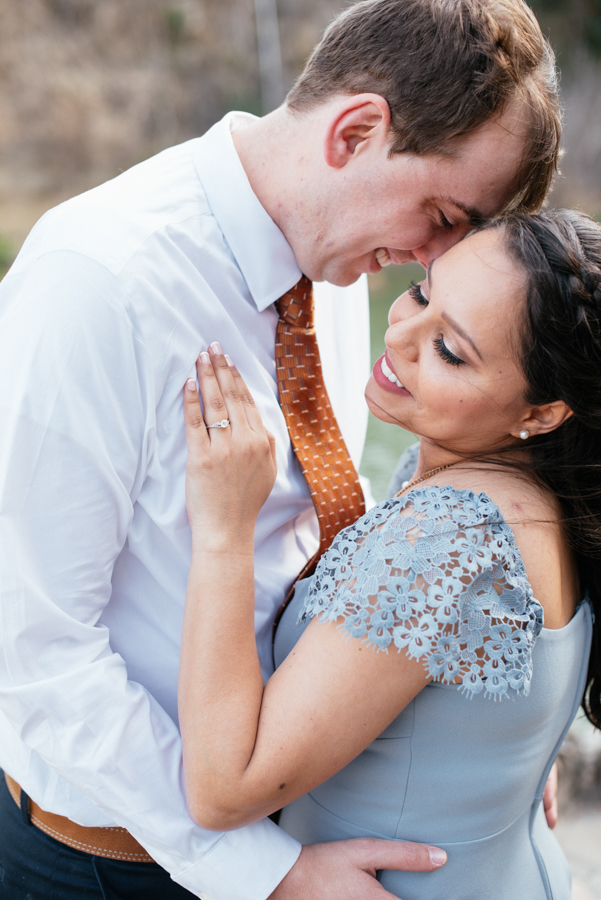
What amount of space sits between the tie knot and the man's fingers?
3.21ft

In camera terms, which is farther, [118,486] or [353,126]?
[353,126]

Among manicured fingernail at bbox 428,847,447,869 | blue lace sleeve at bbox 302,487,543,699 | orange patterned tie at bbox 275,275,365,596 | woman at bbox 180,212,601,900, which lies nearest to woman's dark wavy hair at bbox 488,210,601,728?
woman at bbox 180,212,601,900

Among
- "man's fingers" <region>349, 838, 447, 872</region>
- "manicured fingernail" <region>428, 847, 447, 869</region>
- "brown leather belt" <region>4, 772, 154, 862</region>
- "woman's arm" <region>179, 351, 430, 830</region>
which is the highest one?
"woman's arm" <region>179, 351, 430, 830</region>

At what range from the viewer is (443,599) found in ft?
3.55

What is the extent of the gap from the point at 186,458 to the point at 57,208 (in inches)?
18.1

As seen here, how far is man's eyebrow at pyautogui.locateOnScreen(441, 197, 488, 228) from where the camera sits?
4.45ft

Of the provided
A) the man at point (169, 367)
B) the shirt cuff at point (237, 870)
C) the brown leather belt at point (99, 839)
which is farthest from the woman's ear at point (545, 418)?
the brown leather belt at point (99, 839)

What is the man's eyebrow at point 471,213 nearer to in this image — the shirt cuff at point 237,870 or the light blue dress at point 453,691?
the light blue dress at point 453,691

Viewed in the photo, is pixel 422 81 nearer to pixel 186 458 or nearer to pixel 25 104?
pixel 186 458

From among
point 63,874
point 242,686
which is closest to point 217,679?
point 242,686

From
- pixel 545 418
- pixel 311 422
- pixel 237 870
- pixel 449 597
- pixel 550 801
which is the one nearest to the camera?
pixel 449 597

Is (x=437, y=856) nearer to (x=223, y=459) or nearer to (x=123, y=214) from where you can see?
(x=223, y=459)

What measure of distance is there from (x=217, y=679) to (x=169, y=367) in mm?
503

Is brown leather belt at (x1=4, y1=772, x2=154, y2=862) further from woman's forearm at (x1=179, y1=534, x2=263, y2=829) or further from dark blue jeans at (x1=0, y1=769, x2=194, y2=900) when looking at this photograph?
woman's forearm at (x1=179, y1=534, x2=263, y2=829)
